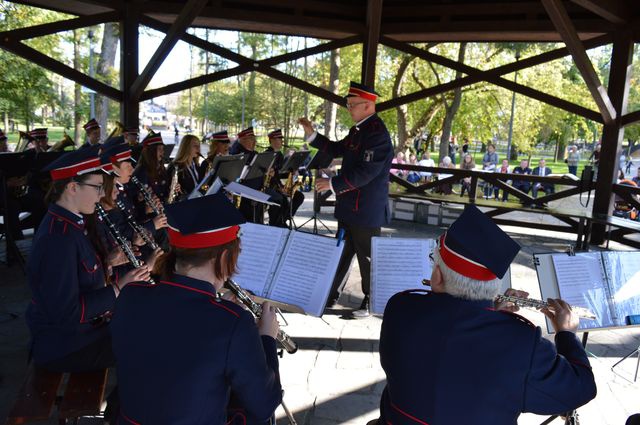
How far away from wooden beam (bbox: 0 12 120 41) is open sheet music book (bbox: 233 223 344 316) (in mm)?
6276

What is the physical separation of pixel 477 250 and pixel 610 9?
7.45 metres

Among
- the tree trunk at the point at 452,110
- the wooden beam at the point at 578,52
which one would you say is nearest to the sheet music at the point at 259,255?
the wooden beam at the point at 578,52

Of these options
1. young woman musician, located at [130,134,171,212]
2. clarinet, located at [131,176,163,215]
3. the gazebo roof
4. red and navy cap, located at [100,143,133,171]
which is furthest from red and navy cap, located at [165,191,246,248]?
the gazebo roof

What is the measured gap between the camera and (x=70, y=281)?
2682 millimetres

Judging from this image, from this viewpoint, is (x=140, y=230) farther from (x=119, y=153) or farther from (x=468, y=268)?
(x=468, y=268)

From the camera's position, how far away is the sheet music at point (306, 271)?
3238mm

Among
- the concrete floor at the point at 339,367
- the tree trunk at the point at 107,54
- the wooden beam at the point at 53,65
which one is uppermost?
the tree trunk at the point at 107,54

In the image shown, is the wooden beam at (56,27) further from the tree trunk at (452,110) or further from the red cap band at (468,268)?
the tree trunk at (452,110)

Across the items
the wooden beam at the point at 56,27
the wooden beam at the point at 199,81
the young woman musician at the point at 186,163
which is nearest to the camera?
the young woman musician at the point at 186,163

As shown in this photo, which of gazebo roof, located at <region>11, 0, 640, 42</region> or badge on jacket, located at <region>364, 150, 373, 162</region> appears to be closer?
badge on jacket, located at <region>364, 150, 373, 162</region>

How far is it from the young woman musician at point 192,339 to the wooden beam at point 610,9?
6.73 meters

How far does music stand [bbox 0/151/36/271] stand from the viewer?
6242 millimetres

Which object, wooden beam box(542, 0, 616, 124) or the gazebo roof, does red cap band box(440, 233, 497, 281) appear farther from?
the gazebo roof

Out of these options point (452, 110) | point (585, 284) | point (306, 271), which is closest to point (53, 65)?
point (306, 271)
